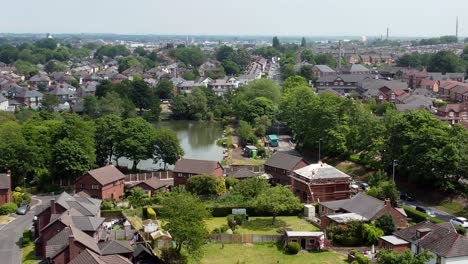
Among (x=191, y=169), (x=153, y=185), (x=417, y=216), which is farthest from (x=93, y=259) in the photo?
(x=417, y=216)

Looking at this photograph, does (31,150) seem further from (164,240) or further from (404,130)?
(404,130)

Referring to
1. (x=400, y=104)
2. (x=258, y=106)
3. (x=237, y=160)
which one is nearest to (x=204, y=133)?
(x=258, y=106)

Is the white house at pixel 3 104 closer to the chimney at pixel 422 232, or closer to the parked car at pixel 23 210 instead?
the parked car at pixel 23 210

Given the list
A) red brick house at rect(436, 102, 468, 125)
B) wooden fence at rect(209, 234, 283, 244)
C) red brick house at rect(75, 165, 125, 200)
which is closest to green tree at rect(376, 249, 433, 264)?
wooden fence at rect(209, 234, 283, 244)

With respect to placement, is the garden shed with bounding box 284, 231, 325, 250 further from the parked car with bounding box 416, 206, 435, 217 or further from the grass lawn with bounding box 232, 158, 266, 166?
the grass lawn with bounding box 232, 158, 266, 166

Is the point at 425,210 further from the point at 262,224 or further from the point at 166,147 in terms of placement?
the point at 166,147

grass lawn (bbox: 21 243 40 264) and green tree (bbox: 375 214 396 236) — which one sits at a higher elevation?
green tree (bbox: 375 214 396 236)

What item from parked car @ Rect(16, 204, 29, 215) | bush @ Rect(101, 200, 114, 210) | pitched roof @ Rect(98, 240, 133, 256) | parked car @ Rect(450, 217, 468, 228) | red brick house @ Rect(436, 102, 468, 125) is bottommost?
parked car @ Rect(16, 204, 29, 215)
